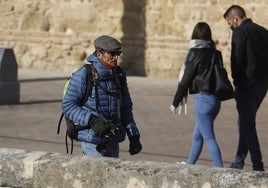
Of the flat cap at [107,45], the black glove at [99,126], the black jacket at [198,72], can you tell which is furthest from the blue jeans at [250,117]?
the black glove at [99,126]

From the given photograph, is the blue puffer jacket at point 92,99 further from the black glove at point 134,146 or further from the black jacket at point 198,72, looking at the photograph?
the black jacket at point 198,72

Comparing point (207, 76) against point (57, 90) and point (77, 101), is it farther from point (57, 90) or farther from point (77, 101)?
point (57, 90)

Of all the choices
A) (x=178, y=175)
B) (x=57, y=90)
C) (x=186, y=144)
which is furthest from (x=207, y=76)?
(x=57, y=90)

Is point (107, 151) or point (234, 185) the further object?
point (107, 151)

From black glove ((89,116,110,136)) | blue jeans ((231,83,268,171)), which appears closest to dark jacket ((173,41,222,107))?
blue jeans ((231,83,268,171))

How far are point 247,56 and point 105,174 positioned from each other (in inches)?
173

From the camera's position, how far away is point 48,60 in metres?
21.4

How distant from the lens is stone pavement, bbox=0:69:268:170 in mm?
11953

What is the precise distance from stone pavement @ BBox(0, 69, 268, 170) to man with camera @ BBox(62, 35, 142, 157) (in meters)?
3.51

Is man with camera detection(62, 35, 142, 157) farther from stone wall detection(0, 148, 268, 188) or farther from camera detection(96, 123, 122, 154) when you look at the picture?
stone wall detection(0, 148, 268, 188)

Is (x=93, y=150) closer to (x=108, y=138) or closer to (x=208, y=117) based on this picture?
(x=108, y=138)

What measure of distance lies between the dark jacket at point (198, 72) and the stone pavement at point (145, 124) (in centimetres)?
122

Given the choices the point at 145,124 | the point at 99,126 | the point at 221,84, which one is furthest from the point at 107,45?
the point at 145,124

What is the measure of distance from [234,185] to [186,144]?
6.43m
